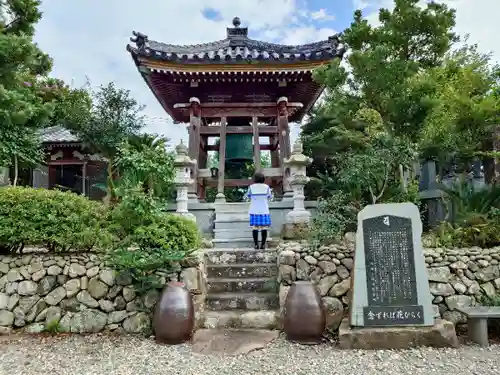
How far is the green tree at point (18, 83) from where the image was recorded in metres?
6.47

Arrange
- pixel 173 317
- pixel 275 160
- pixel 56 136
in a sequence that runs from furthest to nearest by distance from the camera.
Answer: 1. pixel 56 136
2. pixel 275 160
3. pixel 173 317

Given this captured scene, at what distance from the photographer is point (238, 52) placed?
34.1 ft

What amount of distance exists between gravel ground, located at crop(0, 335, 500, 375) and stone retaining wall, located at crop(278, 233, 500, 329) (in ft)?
2.57

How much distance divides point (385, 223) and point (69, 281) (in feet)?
14.5

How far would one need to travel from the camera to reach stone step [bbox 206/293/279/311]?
548cm

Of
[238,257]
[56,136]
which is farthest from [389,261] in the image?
[56,136]

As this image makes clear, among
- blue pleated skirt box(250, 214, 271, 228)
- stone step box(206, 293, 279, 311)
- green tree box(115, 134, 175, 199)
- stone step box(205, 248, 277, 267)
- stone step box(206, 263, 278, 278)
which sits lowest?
stone step box(206, 293, 279, 311)

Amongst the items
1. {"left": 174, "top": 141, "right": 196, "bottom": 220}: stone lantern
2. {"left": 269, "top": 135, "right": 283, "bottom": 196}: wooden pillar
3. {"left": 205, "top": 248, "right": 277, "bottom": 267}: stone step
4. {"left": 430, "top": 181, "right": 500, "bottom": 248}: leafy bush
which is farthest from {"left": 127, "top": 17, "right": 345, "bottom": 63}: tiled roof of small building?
{"left": 205, "top": 248, "right": 277, "bottom": 267}: stone step

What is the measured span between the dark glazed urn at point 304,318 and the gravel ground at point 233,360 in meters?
0.12

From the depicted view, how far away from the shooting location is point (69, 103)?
46.1 ft

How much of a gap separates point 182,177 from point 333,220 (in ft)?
14.7

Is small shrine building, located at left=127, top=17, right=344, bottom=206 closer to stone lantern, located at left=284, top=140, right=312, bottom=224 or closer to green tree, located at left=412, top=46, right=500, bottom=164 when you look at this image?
stone lantern, located at left=284, top=140, right=312, bottom=224

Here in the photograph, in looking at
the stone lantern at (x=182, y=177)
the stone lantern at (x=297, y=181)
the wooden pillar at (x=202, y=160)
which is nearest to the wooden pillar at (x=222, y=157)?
the wooden pillar at (x=202, y=160)

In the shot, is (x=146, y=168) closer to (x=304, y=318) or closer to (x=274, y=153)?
(x=304, y=318)
